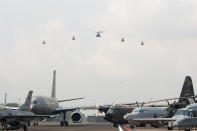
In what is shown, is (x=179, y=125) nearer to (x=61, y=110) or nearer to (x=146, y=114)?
(x=146, y=114)

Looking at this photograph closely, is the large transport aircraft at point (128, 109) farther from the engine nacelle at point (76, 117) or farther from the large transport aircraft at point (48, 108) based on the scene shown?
the engine nacelle at point (76, 117)

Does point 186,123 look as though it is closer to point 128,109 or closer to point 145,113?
point 145,113

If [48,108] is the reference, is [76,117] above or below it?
below

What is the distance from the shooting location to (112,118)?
57.7 metres

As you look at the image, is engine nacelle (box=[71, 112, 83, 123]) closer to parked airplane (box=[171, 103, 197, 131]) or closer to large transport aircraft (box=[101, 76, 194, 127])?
large transport aircraft (box=[101, 76, 194, 127])

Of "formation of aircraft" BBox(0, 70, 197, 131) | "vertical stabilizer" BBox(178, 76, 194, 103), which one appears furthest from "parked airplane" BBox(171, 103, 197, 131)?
"vertical stabilizer" BBox(178, 76, 194, 103)

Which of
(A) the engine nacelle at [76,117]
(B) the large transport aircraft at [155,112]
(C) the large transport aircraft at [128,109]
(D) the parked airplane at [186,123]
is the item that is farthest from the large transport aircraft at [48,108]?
(D) the parked airplane at [186,123]

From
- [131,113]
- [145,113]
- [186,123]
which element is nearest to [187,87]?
[145,113]

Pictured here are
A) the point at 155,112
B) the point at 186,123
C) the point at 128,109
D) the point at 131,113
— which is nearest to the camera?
the point at 186,123

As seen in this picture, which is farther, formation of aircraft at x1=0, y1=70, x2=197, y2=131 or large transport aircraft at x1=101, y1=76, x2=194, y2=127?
large transport aircraft at x1=101, y1=76, x2=194, y2=127

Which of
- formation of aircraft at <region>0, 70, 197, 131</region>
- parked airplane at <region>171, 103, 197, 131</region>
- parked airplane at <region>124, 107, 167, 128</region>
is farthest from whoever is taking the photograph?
parked airplane at <region>124, 107, 167, 128</region>

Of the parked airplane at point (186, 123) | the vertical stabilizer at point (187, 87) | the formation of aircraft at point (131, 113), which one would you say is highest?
the vertical stabilizer at point (187, 87)

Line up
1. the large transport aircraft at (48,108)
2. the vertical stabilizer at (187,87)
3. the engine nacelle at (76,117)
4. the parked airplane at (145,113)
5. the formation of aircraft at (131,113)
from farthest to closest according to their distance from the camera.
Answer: the engine nacelle at (76,117) < the large transport aircraft at (48,108) < the vertical stabilizer at (187,87) < the parked airplane at (145,113) < the formation of aircraft at (131,113)

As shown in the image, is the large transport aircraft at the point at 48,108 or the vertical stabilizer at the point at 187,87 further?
the large transport aircraft at the point at 48,108
